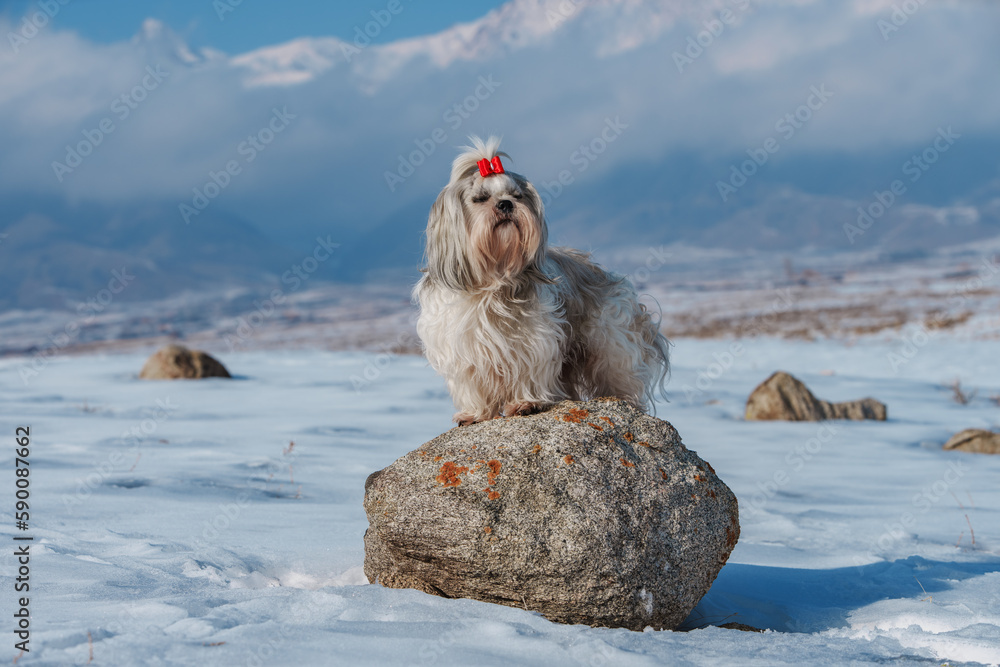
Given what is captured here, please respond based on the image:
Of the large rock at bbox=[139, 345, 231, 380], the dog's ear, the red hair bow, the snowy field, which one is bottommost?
the snowy field

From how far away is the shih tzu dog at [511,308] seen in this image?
439cm

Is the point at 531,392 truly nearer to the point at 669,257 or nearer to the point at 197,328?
the point at 197,328

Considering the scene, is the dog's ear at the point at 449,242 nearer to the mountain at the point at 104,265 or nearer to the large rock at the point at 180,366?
the large rock at the point at 180,366

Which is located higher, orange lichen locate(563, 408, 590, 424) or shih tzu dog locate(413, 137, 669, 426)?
shih tzu dog locate(413, 137, 669, 426)

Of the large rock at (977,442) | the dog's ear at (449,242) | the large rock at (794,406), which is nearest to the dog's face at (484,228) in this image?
the dog's ear at (449,242)

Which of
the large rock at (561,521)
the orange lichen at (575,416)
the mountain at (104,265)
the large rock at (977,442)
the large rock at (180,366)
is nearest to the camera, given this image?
the large rock at (561,521)

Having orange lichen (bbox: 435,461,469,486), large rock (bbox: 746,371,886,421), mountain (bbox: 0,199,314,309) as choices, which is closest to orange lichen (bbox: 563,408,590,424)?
orange lichen (bbox: 435,461,469,486)

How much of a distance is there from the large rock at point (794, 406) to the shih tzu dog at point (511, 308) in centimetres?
557

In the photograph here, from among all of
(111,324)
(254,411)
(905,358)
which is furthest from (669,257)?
(254,411)

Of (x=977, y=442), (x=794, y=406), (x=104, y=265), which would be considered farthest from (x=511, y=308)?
(x=104, y=265)

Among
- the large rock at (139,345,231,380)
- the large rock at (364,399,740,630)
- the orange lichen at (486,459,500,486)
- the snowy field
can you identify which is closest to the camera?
the snowy field

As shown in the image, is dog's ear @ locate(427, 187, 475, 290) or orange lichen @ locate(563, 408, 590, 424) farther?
dog's ear @ locate(427, 187, 475, 290)

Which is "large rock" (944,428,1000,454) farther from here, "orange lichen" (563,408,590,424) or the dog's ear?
the dog's ear

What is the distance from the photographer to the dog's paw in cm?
461
